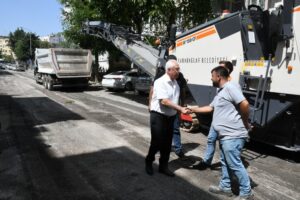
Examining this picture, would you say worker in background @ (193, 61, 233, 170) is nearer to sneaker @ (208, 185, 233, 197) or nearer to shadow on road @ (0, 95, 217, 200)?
shadow on road @ (0, 95, 217, 200)

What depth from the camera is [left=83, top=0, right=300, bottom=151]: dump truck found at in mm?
5496

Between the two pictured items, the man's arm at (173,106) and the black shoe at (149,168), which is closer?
the man's arm at (173,106)

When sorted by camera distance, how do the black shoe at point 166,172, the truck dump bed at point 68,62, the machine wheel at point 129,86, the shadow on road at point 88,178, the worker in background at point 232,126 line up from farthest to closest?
the machine wheel at point 129,86
the truck dump bed at point 68,62
the black shoe at point 166,172
the shadow on road at point 88,178
the worker in background at point 232,126

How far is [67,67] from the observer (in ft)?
62.2

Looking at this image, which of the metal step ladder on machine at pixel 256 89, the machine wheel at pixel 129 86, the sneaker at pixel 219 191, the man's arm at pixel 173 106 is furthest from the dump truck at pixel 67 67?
the sneaker at pixel 219 191

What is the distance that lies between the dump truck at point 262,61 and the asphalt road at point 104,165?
2.58 ft

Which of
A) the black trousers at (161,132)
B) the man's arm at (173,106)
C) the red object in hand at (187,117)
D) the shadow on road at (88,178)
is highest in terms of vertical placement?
the man's arm at (173,106)

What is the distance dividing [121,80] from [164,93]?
556 inches

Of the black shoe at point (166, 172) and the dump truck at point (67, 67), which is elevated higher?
the dump truck at point (67, 67)

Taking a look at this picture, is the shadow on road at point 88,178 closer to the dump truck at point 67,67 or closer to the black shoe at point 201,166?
the black shoe at point 201,166

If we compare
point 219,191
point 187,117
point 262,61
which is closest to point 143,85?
point 187,117

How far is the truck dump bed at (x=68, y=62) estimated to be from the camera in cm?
1872

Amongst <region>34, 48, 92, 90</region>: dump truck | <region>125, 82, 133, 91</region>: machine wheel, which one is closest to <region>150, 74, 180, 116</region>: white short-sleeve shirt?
<region>125, 82, 133, 91</region>: machine wheel

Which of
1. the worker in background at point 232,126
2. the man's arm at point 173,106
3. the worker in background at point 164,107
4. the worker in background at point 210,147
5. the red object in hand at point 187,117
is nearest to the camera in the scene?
the worker in background at point 232,126
